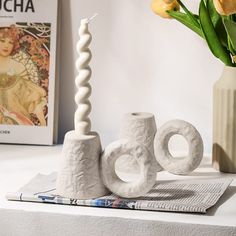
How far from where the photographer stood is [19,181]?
46.3 inches

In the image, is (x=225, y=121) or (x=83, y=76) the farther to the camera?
(x=225, y=121)

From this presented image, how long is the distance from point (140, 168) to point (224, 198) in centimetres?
16

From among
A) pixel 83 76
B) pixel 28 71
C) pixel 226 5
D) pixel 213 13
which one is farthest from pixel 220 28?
pixel 28 71

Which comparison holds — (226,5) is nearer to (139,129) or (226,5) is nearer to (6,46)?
(139,129)

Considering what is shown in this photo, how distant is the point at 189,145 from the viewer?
1184mm

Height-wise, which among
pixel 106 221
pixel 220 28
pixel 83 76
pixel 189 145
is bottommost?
pixel 106 221

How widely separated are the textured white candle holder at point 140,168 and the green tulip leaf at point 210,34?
0.91 ft

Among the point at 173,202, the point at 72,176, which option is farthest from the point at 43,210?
the point at 173,202

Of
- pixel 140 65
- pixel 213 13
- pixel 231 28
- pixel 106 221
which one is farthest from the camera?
pixel 140 65

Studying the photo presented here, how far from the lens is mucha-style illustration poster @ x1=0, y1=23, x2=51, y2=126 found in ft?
4.66

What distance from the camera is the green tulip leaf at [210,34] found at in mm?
1185

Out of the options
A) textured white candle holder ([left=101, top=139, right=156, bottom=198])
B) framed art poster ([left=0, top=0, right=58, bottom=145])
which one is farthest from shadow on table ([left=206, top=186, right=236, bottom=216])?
framed art poster ([left=0, top=0, right=58, bottom=145])

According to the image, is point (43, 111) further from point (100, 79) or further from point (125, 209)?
point (125, 209)

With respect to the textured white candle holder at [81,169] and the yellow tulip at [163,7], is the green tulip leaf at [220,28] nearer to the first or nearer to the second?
the yellow tulip at [163,7]
